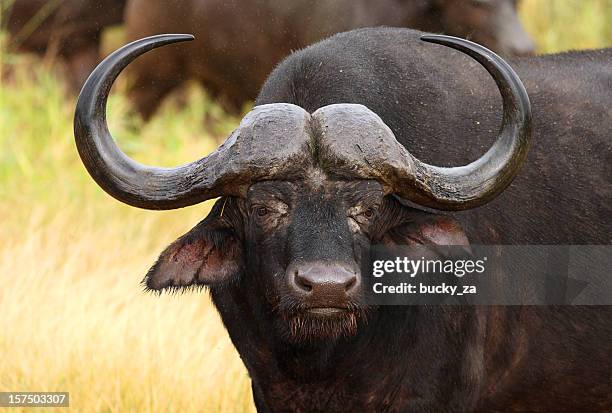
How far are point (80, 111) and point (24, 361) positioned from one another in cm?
254

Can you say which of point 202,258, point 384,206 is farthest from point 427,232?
point 202,258

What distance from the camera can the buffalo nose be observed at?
5.50 m

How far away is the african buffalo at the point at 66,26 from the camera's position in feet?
43.3

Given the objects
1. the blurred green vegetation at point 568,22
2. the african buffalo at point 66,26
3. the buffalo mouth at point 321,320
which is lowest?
the buffalo mouth at point 321,320

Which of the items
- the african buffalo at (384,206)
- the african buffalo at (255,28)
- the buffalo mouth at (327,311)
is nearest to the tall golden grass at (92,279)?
the african buffalo at (255,28)

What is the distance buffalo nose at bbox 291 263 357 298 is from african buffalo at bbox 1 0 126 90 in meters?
8.12

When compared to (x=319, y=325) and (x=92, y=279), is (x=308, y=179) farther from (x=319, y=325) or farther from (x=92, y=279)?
(x=92, y=279)

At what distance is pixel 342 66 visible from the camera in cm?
633

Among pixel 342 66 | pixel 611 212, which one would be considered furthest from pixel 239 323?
pixel 611 212

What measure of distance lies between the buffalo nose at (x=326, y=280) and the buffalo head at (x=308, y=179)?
1 cm

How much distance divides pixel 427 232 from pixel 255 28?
5911 millimetres

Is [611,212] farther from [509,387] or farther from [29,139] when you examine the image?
[29,139]

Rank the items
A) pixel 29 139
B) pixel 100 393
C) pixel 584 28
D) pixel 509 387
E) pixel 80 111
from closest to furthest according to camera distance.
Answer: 1. pixel 80 111
2. pixel 509 387
3. pixel 100 393
4. pixel 29 139
5. pixel 584 28

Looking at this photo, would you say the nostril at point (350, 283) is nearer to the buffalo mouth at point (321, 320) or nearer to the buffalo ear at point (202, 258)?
the buffalo mouth at point (321, 320)
